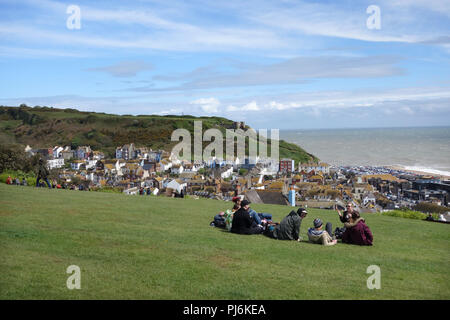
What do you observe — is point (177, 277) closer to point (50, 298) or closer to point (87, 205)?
point (50, 298)

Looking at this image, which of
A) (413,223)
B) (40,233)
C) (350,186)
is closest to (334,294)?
(40,233)

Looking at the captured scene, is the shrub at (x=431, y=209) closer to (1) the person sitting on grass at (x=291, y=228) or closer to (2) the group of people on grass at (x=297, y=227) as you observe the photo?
(2) the group of people on grass at (x=297, y=227)

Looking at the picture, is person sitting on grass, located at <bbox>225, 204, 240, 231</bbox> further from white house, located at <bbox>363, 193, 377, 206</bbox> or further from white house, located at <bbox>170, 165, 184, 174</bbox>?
white house, located at <bbox>170, 165, 184, 174</bbox>

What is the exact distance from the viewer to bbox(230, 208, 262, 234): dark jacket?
430 inches

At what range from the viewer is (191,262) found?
311 inches

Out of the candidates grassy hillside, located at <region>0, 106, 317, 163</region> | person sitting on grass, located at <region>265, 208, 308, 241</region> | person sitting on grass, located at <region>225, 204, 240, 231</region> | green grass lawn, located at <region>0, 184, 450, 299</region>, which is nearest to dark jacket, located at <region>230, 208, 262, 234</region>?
green grass lawn, located at <region>0, 184, 450, 299</region>

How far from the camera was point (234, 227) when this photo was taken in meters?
11.1

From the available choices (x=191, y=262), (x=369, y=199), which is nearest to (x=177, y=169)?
(x=369, y=199)

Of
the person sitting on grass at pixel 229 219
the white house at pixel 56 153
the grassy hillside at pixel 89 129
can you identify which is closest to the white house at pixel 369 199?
the person sitting on grass at pixel 229 219

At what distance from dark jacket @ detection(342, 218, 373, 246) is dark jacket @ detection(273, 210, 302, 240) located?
1290 mm

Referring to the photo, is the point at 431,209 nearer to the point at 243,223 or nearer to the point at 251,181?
the point at 243,223

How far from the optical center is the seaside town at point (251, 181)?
3656 cm

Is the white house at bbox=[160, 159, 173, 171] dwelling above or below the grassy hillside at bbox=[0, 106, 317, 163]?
below
